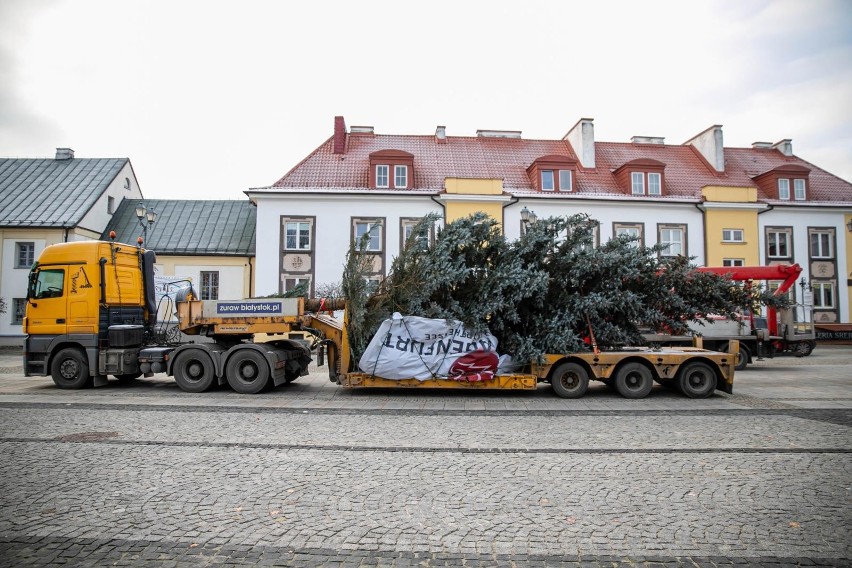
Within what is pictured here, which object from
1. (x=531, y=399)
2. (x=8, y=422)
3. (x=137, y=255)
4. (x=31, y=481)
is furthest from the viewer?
(x=137, y=255)

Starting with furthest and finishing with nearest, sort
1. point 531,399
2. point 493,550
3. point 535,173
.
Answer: point 535,173 → point 531,399 → point 493,550

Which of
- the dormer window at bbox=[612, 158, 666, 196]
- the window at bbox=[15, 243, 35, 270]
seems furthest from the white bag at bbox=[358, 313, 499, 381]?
the window at bbox=[15, 243, 35, 270]

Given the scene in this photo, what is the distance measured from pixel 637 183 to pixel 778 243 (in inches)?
345

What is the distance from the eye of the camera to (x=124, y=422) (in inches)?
360

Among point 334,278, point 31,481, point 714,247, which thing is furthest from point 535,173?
point 31,481

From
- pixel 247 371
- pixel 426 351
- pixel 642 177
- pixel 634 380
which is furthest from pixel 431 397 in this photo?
pixel 642 177

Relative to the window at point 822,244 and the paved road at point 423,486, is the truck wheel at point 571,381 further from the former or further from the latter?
the window at point 822,244

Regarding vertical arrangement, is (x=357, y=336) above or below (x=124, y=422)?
above

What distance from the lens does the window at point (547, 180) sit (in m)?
31.0

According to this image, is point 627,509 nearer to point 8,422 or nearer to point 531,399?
point 531,399

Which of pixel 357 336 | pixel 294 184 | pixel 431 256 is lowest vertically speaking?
pixel 357 336

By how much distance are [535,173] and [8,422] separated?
1060 inches

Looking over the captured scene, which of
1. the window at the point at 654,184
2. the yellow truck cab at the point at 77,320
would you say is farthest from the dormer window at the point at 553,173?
the yellow truck cab at the point at 77,320

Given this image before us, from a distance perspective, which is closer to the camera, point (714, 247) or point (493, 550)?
point (493, 550)
